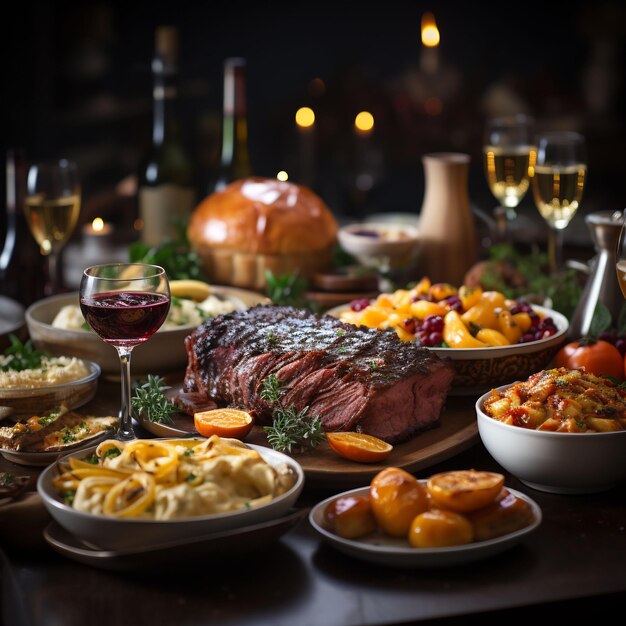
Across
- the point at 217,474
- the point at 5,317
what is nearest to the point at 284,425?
the point at 217,474

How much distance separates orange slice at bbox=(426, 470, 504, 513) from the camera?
1.60 metres

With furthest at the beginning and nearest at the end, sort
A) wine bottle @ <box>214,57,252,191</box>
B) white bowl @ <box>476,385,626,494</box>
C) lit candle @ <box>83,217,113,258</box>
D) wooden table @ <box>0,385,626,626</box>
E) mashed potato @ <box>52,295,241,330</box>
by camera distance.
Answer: wine bottle @ <box>214,57,252,191</box> < lit candle @ <box>83,217,113,258</box> < mashed potato @ <box>52,295,241,330</box> < white bowl @ <box>476,385,626,494</box> < wooden table @ <box>0,385,626,626</box>

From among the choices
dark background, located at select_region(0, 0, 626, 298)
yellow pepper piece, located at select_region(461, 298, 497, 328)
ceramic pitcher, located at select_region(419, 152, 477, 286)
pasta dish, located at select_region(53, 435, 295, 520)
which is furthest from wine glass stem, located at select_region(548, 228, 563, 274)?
dark background, located at select_region(0, 0, 626, 298)

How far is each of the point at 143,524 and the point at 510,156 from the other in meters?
2.06

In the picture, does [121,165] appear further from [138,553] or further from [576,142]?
[138,553]

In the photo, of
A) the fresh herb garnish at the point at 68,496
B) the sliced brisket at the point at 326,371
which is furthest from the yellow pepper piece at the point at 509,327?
the fresh herb garnish at the point at 68,496

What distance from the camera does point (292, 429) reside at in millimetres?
1998

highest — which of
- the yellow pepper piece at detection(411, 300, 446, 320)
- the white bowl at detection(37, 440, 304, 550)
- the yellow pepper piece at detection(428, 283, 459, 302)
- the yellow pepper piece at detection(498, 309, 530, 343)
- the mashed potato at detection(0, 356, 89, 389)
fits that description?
the yellow pepper piece at detection(428, 283, 459, 302)

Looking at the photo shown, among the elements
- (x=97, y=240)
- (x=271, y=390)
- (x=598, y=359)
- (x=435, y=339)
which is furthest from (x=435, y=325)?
(x=97, y=240)

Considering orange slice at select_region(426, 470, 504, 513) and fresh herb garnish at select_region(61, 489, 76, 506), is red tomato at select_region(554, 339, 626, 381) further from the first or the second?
fresh herb garnish at select_region(61, 489, 76, 506)

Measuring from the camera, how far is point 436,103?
7148 millimetres

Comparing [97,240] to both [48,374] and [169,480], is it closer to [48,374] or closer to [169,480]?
[48,374]

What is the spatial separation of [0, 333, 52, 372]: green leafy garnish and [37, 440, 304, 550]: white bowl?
0.82m

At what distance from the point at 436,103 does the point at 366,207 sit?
2.80 metres
